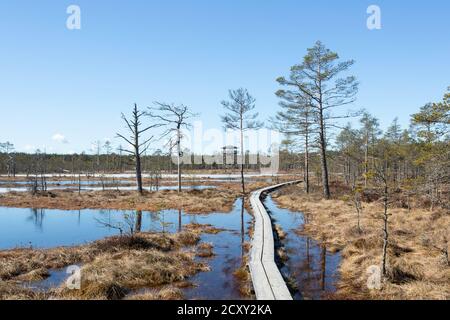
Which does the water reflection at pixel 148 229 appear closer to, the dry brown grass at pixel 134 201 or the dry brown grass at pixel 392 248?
the dry brown grass at pixel 134 201

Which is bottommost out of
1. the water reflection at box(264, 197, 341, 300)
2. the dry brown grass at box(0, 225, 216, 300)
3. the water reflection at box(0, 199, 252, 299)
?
the water reflection at box(264, 197, 341, 300)

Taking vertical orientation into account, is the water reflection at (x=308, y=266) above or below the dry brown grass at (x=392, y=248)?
below

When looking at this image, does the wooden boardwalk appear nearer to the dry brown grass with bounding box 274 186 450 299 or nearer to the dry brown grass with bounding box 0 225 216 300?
the dry brown grass with bounding box 274 186 450 299

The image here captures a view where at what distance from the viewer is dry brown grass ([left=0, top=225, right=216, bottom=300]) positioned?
8469 millimetres

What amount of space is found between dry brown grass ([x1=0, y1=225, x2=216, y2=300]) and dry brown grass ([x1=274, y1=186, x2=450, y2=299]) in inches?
203

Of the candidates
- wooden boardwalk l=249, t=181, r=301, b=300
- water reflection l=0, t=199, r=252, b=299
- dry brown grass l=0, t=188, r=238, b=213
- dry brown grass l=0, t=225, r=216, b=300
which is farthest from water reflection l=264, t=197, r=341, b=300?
dry brown grass l=0, t=188, r=238, b=213

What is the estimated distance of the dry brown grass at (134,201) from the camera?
2477 centimetres

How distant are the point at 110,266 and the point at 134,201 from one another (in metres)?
17.3

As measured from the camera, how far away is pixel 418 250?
1201 centimetres

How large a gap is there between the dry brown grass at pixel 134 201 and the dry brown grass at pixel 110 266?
1060 centimetres

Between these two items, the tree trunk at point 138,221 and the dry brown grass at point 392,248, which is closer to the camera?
the dry brown grass at point 392,248

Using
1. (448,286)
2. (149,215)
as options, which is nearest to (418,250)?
(448,286)

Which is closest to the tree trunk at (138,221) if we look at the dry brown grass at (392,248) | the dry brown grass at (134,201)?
the dry brown grass at (134,201)
